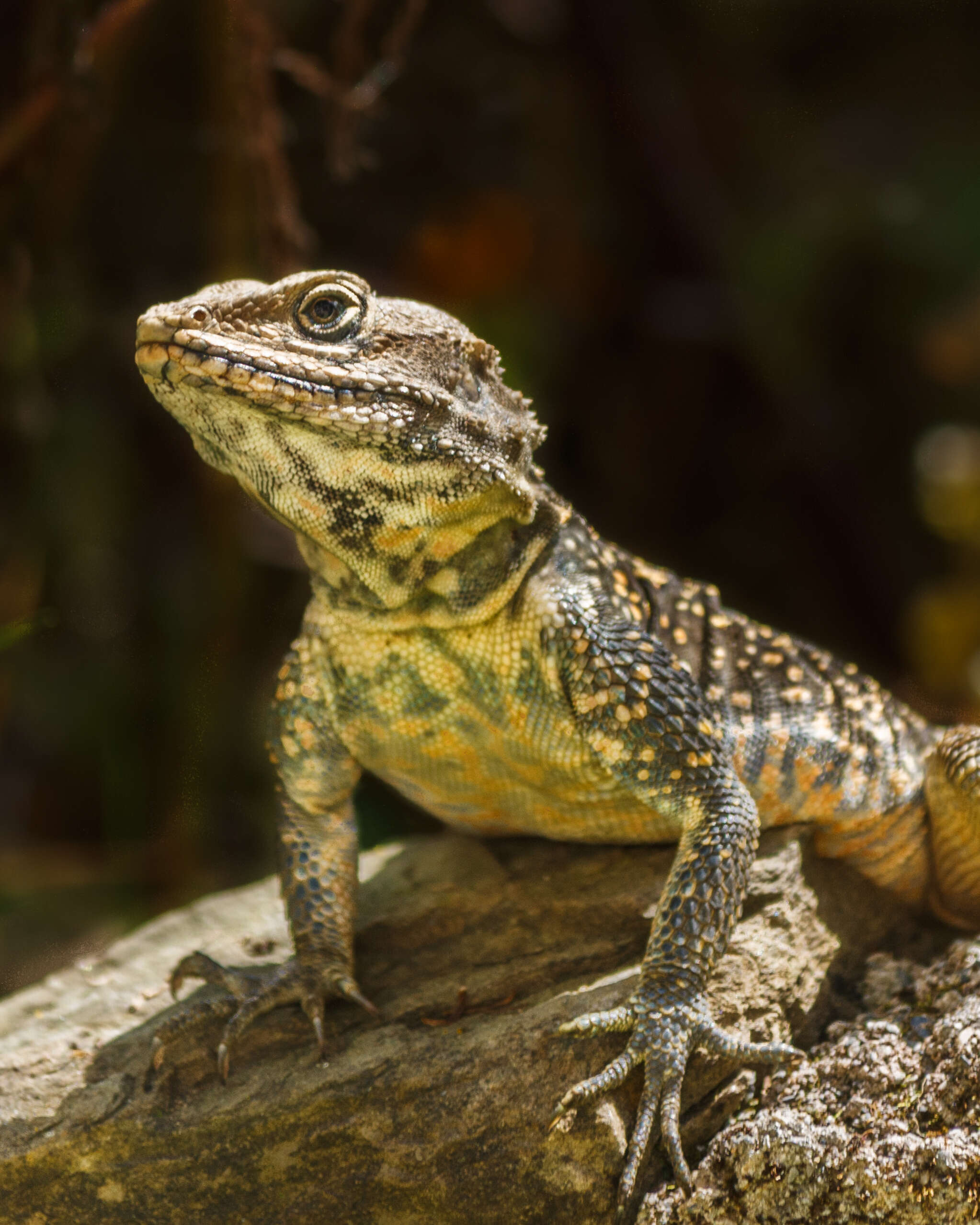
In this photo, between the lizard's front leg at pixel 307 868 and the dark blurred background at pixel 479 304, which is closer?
the lizard's front leg at pixel 307 868

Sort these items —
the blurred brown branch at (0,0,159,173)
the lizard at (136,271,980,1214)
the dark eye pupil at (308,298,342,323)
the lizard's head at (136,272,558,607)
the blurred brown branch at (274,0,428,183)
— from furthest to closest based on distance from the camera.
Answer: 1. the blurred brown branch at (274,0,428,183)
2. the blurred brown branch at (0,0,159,173)
3. the dark eye pupil at (308,298,342,323)
4. the lizard at (136,271,980,1214)
5. the lizard's head at (136,272,558,607)

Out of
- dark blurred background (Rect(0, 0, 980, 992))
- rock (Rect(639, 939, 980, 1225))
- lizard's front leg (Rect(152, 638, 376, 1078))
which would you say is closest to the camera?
rock (Rect(639, 939, 980, 1225))

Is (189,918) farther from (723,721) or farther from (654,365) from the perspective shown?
(654,365)

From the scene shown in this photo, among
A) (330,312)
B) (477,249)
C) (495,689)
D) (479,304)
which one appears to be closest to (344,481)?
(330,312)

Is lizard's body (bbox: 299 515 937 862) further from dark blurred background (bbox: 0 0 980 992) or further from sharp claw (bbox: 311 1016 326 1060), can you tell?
dark blurred background (bbox: 0 0 980 992)

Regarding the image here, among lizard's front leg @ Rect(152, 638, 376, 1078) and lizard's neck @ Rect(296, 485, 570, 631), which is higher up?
lizard's neck @ Rect(296, 485, 570, 631)

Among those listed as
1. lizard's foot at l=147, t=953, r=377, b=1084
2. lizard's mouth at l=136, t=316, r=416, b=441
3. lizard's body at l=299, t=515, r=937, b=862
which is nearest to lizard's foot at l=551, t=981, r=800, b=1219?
lizard's body at l=299, t=515, r=937, b=862

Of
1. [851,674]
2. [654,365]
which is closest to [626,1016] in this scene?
[851,674]

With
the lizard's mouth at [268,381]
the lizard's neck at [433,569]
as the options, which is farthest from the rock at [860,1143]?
the lizard's mouth at [268,381]

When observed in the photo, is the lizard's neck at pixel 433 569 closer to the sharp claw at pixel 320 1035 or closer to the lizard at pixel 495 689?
the lizard at pixel 495 689
